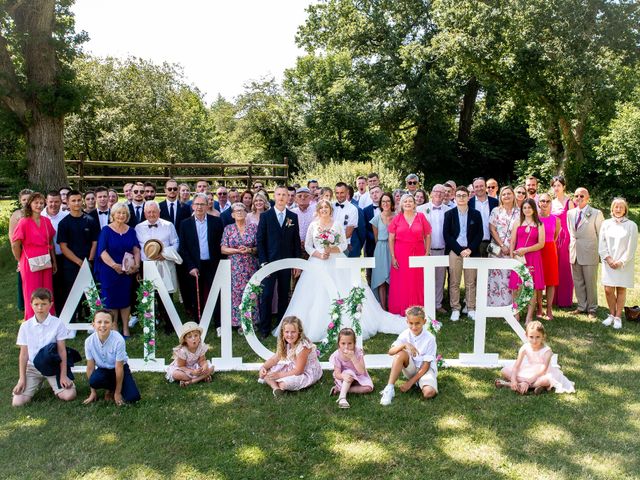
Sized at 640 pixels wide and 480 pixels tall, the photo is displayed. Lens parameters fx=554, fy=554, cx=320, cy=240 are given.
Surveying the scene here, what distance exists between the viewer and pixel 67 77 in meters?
12.3

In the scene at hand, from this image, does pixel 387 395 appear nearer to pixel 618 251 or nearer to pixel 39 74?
pixel 618 251

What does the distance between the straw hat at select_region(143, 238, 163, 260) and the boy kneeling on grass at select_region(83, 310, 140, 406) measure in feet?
5.99

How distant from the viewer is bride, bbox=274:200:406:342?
7.24 m

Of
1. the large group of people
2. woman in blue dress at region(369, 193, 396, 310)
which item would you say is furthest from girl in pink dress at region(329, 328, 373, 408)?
woman in blue dress at region(369, 193, 396, 310)

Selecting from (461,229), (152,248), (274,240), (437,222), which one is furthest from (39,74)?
(461,229)

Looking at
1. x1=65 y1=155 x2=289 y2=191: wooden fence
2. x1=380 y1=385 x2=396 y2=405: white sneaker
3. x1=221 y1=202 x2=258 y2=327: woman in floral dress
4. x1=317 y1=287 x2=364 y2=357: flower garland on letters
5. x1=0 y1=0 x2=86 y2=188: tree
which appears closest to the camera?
x1=380 y1=385 x2=396 y2=405: white sneaker

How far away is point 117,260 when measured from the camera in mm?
7113

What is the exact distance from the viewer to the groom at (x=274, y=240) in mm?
7273

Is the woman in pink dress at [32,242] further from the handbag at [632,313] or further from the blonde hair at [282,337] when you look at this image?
the handbag at [632,313]

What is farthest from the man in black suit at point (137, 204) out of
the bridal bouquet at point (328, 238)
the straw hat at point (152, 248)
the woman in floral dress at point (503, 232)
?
the woman in floral dress at point (503, 232)

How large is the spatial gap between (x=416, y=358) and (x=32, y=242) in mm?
4974

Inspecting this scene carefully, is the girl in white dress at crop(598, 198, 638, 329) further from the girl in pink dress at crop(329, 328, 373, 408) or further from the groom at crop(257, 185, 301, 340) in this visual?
the groom at crop(257, 185, 301, 340)

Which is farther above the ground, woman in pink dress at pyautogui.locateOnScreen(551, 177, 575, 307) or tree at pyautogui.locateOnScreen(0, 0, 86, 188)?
tree at pyautogui.locateOnScreen(0, 0, 86, 188)

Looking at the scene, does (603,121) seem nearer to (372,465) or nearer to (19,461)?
(372,465)
